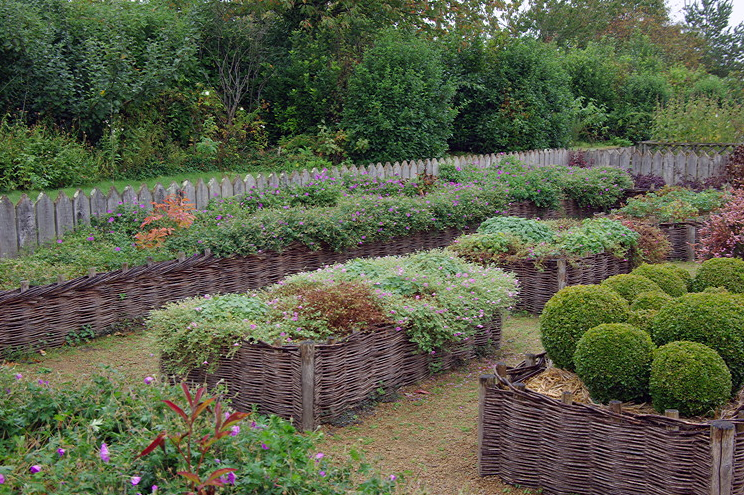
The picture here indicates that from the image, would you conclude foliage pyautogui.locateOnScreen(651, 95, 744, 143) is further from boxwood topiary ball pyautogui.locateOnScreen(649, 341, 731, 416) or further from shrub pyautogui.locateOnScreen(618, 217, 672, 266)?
boxwood topiary ball pyautogui.locateOnScreen(649, 341, 731, 416)

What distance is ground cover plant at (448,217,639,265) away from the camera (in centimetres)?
920

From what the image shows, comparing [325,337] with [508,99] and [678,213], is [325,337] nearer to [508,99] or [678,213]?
[678,213]

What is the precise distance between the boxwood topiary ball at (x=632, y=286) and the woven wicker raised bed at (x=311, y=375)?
1912mm

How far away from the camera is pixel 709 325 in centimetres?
486

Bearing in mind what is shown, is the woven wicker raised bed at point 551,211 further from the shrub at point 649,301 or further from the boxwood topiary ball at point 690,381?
the boxwood topiary ball at point 690,381

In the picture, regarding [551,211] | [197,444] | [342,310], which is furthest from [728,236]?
[197,444]

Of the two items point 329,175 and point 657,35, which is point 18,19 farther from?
point 657,35

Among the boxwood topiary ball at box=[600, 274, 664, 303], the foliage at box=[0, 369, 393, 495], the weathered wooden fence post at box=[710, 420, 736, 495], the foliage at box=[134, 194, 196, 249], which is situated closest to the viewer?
the foliage at box=[0, 369, 393, 495]

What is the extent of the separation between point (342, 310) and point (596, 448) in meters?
2.36

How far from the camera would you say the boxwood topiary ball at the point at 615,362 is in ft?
15.4

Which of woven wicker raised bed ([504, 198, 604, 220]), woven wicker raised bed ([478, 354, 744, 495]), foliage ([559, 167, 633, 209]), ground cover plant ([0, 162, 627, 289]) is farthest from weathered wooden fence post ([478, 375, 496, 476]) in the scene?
foliage ([559, 167, 633, 209])

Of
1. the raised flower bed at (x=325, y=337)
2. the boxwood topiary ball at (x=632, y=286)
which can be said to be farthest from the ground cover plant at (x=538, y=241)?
the boxwood topiary ball at (x=632, y=286)

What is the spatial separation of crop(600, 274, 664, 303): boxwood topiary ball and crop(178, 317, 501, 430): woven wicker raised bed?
1.91m

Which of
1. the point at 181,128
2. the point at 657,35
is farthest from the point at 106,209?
the point at 657,35
